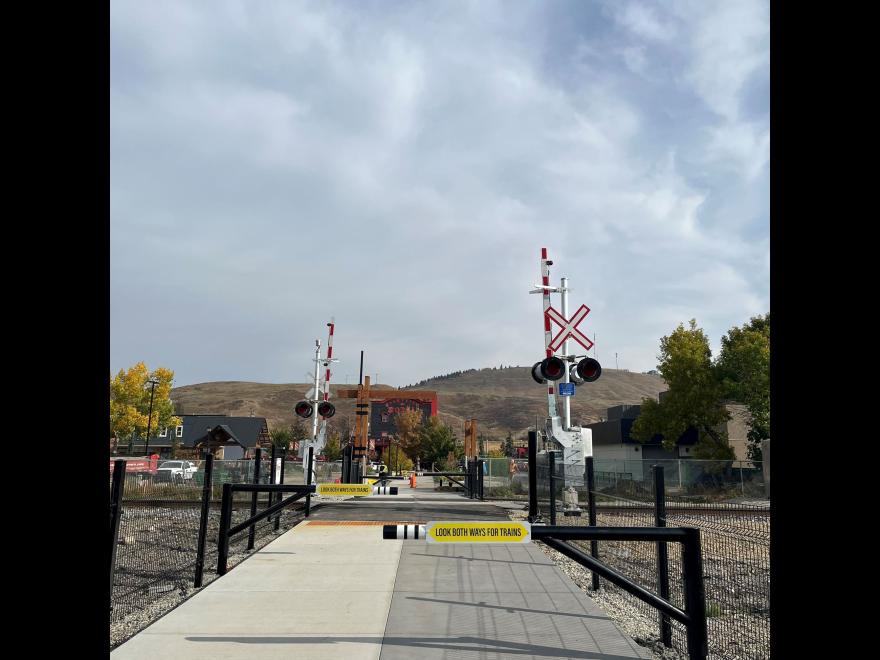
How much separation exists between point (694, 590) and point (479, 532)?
145 cm

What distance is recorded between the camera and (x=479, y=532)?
14.6 ft

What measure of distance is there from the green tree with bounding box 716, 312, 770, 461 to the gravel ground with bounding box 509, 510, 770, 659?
2618 cm

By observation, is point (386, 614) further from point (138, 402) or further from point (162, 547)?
point (138, 402)

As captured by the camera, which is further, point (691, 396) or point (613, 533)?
point (691, 396)

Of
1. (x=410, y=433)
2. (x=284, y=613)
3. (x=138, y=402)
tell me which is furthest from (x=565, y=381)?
(x=138, y=402)

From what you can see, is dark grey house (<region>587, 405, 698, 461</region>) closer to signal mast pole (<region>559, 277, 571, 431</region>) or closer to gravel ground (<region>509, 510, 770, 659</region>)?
signal mast pole (<region>559, 277, 571, 431</region>)

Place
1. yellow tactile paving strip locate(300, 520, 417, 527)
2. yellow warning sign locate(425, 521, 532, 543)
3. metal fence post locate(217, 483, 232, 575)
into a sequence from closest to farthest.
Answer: yellow warning sign locate(425, 521, 532, 543) < metal fence post locate(217, 483, 232, 575) < yellow tactile paving strip locate(300, 520, 417, 527)

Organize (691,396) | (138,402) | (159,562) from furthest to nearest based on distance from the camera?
(138,402) < (691,396) < (159,562)

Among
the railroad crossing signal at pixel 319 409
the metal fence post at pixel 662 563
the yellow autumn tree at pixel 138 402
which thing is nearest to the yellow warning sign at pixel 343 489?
the metal fence post at pixel 662 563

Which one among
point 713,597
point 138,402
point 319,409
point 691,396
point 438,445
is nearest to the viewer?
point 713,597

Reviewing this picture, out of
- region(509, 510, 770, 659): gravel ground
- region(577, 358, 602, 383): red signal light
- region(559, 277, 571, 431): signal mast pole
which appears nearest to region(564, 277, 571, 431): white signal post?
region(559, 277, 571, 431): signal mast pole

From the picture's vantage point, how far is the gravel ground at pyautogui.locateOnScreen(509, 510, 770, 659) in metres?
5.71

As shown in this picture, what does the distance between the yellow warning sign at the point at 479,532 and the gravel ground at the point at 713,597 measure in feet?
6.17
